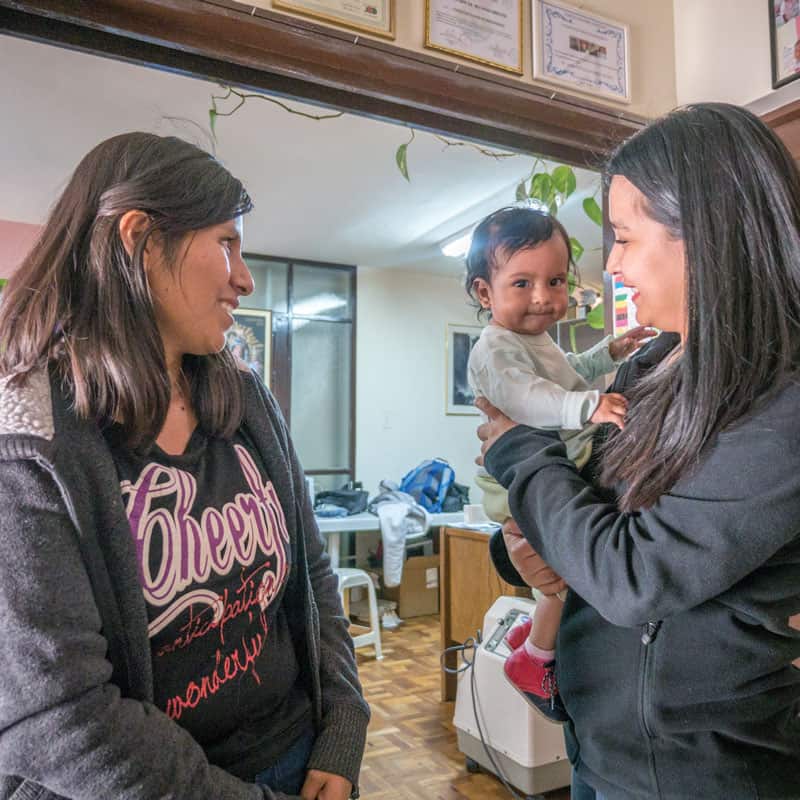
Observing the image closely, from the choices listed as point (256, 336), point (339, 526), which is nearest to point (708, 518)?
point (339, 526)

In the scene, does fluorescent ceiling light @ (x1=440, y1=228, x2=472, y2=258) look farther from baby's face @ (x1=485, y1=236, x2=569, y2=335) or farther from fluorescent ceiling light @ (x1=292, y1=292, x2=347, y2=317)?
baby's face @ (x1=485, y1=236, x2=569, y2=335)

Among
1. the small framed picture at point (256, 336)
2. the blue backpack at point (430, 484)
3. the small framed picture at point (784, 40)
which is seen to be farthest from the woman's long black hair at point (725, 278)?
the small framed picture at point (256, 336)

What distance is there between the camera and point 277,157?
3.46m

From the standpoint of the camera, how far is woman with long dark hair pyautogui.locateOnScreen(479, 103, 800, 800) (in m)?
0.65

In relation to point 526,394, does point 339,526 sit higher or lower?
lower

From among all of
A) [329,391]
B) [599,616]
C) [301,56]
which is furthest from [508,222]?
[329,391]

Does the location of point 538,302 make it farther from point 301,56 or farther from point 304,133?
point 304,133

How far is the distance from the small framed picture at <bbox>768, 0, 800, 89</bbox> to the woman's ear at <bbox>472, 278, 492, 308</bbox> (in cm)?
99

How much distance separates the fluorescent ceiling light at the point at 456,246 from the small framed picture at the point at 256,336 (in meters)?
1.53

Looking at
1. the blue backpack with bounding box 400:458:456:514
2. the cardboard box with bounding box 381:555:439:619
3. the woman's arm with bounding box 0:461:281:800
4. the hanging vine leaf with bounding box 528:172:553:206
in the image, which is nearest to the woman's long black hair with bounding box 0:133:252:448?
the woman's arm with bounding box 0:461:281:800

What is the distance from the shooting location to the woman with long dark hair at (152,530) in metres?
0.67

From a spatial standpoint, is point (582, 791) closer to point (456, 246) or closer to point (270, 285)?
point (456, 246)

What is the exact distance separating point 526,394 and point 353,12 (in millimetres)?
914

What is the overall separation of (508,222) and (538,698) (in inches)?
37.0
